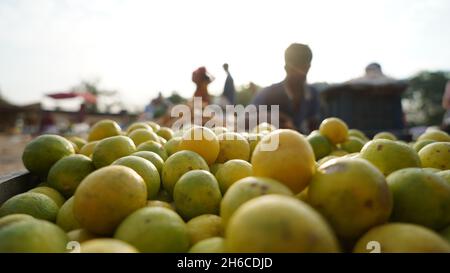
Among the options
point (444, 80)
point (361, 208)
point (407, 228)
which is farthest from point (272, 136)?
point (444, 80)

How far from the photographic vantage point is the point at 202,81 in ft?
20.9

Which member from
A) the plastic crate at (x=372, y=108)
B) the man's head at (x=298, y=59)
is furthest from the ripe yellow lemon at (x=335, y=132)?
the plastic crate at (x=372, y=108)

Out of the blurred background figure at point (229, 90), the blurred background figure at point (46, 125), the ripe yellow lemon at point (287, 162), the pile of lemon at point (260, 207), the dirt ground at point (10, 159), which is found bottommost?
the dirt ground at point (10, 159)

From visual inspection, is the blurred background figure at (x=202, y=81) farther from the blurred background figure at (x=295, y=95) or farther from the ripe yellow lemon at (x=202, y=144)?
the ripe yellow lemon at (x=202, y=144)

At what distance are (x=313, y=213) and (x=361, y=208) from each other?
30cm

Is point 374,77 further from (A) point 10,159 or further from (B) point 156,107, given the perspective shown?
(A) point 10,159

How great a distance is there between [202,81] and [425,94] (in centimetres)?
4765

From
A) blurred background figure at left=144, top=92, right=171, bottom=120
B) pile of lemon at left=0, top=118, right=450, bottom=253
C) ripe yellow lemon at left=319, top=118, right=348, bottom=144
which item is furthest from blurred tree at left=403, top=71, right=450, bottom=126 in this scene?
pile of lemon at left=0, top=118, right=450, bottom=253

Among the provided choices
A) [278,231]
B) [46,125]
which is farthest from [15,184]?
[46,125]

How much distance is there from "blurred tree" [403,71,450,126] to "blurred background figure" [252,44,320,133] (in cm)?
4167

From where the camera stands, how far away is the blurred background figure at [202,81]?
633cm

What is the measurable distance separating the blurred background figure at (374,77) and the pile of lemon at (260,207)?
805 centimetres

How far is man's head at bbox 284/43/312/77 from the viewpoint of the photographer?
5.21 m
